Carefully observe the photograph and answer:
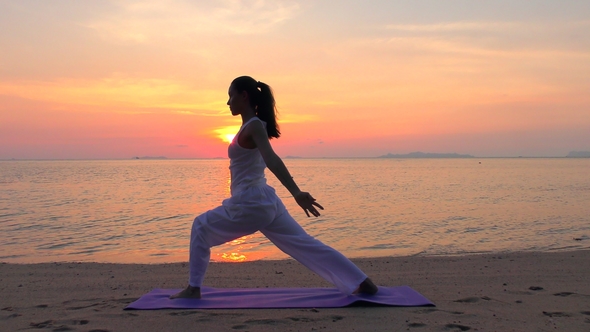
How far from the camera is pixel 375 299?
480cm

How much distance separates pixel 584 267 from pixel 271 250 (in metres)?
5.79

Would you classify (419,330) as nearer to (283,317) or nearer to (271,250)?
(283,317)

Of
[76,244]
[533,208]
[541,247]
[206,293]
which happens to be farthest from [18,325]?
[533,208]

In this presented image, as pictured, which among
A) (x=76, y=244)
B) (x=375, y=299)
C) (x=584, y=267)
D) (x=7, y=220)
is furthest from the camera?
(x=7, y=220)

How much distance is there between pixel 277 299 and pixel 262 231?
0.76 metres

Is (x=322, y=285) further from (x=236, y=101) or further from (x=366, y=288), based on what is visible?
(x=236, y=101)

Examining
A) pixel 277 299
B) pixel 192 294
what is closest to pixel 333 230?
pixel 277 299

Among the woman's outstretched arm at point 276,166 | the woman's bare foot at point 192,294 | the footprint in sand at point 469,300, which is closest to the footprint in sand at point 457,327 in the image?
the footprint in sand at point 469,300

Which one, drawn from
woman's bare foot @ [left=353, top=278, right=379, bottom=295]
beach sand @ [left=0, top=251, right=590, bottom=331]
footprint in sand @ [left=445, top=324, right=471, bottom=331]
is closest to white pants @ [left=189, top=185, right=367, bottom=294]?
woman's bare foot @ [left=353, top=278, right=379, bottom=295]

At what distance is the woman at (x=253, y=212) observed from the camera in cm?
452

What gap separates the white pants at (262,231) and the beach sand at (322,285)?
40 cm

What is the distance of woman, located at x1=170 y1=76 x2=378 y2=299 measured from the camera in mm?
4516

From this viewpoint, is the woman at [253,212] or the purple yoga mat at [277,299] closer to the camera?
the woman at [253,212]

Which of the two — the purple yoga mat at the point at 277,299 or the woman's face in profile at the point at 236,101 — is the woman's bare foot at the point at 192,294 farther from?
the woman's face in profile at the point at 236,101
